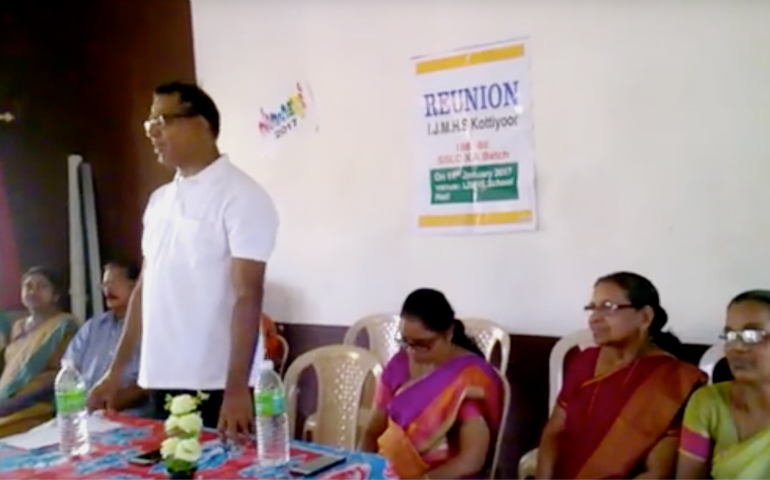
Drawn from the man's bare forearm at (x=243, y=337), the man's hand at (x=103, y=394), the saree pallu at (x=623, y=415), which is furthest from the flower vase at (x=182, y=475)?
the saree pallu at (x=623, y=415)

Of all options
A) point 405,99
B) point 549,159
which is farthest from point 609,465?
point 405,99

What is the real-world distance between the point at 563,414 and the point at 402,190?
1.20m

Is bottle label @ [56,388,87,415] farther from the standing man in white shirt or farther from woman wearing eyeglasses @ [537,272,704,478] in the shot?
woman wearing eyeglasses @ [537,272,704,478]

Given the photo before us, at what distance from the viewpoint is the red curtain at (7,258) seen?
3.48 m

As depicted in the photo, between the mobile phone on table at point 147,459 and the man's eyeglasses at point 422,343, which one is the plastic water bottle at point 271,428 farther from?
the man's eyeglasses at point 422,343

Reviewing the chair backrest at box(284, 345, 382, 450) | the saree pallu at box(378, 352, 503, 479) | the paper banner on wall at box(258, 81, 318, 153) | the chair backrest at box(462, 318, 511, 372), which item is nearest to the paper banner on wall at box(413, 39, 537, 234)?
the chair backrest at box(462, 318, 511, 372)

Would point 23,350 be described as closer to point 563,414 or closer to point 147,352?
point 147,352

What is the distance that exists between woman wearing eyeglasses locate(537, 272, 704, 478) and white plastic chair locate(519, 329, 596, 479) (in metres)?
0.22

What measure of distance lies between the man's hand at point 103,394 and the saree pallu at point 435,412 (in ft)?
2.36

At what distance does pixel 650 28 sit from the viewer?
8.00ft

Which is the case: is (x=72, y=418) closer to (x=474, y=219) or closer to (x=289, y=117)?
(x=474, y=219)

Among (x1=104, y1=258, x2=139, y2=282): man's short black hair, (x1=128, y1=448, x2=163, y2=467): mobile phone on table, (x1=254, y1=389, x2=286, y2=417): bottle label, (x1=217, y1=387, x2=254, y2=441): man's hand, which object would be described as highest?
(x1=104, y1=258, x2=139, y2=282): man's short black hair

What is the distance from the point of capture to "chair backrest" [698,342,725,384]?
2191mm

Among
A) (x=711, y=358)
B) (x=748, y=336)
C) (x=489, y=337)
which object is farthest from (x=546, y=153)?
(x=748, y=336)
